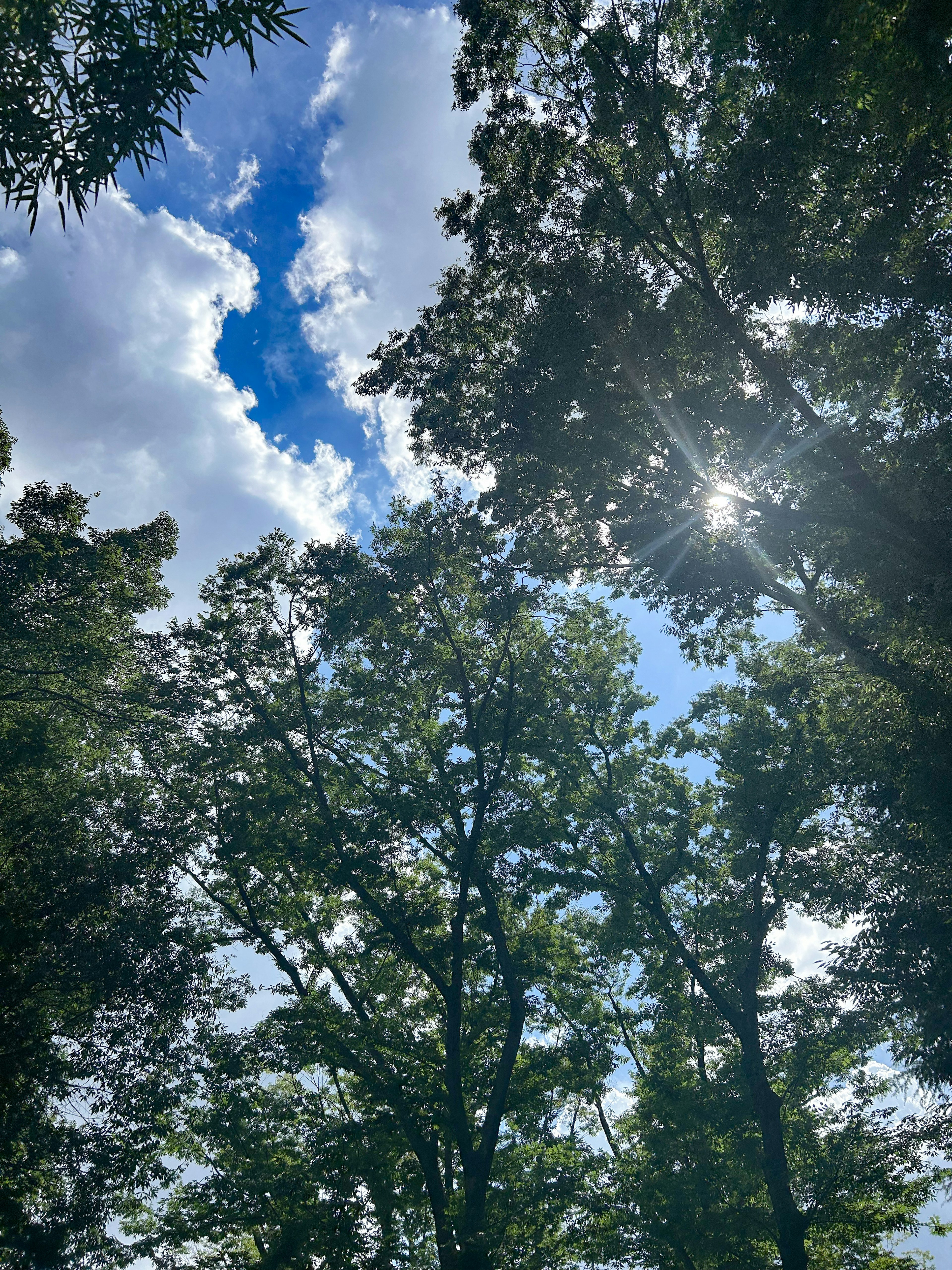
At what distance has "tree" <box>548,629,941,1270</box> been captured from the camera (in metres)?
15.5

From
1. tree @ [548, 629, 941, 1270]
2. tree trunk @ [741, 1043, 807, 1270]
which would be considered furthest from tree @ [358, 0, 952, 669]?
tree trunk @ [741, 1043, 807, 1270]

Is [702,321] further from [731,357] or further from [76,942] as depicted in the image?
[76,942]

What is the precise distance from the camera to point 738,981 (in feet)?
59.4

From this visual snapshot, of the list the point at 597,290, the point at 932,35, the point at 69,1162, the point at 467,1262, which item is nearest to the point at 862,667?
the point at 597,290

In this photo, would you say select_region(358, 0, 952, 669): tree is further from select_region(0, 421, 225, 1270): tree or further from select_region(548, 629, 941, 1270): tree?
select_region(0, 421, 225, 1270): tree

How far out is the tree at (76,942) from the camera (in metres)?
15.2

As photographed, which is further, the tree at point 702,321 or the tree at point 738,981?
the tree at point 738,981

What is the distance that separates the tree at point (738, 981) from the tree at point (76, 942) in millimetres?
10939

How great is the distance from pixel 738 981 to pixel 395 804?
34.4ft

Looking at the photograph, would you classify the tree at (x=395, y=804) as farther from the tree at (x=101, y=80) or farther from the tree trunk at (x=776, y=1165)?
the tree at (x=101, y=80)

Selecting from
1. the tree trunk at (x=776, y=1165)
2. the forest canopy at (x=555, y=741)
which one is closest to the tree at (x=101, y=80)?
the forest canopy at (x=555, y=741)

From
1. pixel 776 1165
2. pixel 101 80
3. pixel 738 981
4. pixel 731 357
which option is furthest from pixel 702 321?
pixel 776 1165

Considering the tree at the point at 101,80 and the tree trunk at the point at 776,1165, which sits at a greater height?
the tree at the point at 101,80

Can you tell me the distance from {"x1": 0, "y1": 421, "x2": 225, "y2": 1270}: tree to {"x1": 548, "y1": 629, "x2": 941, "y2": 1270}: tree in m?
10.9
